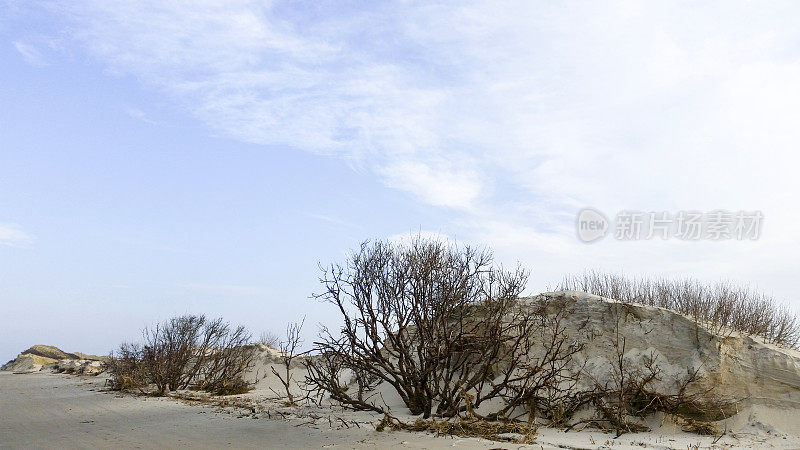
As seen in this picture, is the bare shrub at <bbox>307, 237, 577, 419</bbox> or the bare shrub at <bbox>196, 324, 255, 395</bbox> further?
the bare shrub at <bbox>196, 324, 255, 395</bbox>

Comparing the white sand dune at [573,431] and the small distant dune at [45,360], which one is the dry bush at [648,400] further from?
the small distant dune at [45,360]

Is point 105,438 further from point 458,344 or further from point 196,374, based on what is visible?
point 196,374

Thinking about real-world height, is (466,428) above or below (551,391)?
below

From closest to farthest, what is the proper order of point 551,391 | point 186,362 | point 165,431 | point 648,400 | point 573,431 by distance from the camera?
point 165,431, point 573,431, point 648,400, point 551,391, point 186,362

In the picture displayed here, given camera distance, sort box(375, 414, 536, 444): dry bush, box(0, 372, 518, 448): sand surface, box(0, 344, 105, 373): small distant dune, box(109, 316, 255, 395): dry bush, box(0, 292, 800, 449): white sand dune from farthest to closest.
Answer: box(0, 344, 105, 373): small distant dune
box(109, 316, 255, 395): dry bush
box(375, 414, 536, 444): dry bush
box(0, 292, 800, 449): white sand dune
box(0, 372, 518, 448): sand surface

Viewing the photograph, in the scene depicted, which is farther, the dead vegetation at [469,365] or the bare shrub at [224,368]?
the bare shrub at [224,368]

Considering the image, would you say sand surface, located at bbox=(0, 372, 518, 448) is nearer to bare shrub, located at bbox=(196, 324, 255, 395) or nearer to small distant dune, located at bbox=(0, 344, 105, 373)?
bare shrub, located at bbox=(196, 324, 255, 395)

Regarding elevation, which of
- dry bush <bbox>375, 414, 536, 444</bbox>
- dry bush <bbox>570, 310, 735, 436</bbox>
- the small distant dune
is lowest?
dry bush <bbox>375, 414, 536, 444</bbox>

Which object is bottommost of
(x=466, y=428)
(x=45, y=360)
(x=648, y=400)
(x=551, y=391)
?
(x=466, y=428)

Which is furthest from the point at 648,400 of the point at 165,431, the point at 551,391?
the point at 165,431

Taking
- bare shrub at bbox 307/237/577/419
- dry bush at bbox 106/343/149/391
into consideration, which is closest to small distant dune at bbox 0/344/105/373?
dry bush at bbox 106/343/149/391

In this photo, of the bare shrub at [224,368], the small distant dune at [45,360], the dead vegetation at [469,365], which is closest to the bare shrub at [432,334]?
the dead vegetation at [469,365]

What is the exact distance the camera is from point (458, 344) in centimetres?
1103

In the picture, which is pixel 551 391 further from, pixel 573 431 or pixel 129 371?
pixel 129 371
